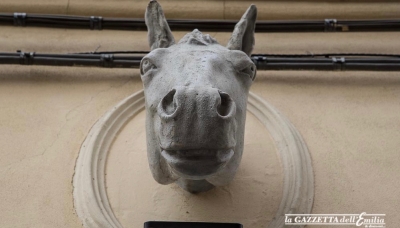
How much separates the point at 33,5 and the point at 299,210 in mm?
1983

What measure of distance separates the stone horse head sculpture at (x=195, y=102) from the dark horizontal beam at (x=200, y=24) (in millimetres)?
896

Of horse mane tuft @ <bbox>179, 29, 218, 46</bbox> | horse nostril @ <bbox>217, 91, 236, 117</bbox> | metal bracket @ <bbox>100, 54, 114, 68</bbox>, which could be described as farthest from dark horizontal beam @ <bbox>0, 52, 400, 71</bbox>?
horse nostril @ <bbox>217, 91, 236, 117</bbox>

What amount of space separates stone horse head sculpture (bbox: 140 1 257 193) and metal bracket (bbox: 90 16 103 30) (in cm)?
91

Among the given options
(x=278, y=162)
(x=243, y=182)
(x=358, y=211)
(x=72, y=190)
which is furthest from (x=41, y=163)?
(x=358, y=211)

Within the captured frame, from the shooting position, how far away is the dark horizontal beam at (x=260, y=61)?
2.73 meters

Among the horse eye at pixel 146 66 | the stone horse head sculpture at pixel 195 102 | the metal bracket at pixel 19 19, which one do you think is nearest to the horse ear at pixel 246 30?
the stone horse head sculpture at pixel 195 102

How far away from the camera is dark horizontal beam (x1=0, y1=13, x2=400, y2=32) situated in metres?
2.97

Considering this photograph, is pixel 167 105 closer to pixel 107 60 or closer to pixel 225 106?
pixel 225 106

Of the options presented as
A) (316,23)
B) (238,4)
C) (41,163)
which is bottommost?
(41,163)

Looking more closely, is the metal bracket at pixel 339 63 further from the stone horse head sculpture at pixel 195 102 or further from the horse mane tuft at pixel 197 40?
the horse mane tuft at pixel 197 40

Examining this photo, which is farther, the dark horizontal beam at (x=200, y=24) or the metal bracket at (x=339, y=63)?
the dark horizontal beam at (x=200, y=24)

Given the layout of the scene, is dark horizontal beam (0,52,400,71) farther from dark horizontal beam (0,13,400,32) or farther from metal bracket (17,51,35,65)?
dark horizontal beam (0,13,400,32)

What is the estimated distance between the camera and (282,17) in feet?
10.7

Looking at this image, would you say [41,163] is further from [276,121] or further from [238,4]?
[238,4]
